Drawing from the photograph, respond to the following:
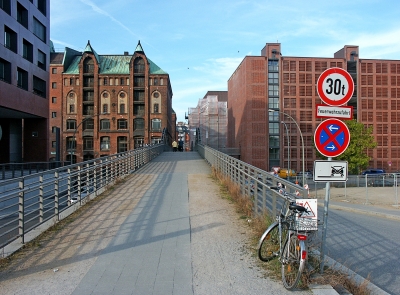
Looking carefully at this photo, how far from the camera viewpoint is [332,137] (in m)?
5.63

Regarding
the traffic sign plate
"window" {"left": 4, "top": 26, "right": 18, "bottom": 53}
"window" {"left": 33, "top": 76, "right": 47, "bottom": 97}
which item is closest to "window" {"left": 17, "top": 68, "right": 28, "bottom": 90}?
"window" {"left": 4, "top": 26, "right": 18, "bottom": 53}

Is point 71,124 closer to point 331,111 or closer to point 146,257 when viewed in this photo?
point 146,257

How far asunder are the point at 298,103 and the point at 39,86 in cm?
4640

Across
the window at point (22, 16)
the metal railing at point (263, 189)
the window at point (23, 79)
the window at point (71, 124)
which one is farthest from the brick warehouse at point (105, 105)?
the metal railing at point (263, 189)

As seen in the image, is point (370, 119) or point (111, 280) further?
point (370, 119)

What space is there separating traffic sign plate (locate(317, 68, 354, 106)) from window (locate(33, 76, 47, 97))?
33.9 meters

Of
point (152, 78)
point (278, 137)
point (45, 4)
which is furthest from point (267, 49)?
point (45, 4)

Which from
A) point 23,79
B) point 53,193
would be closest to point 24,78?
point 23,79

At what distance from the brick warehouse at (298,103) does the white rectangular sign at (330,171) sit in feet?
205

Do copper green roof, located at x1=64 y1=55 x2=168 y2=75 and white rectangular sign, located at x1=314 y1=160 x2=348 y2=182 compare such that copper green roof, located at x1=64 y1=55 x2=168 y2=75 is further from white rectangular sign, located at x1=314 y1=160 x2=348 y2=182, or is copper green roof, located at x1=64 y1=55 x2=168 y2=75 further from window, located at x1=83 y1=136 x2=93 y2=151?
white rectangular sign, located at x1=314 y1=160 x2=348 y2=182

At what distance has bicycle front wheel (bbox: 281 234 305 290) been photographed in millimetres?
4727

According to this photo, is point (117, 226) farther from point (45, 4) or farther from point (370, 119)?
point (370, 119)

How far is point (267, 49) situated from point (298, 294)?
68.5m

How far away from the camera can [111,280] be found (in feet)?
16.9
